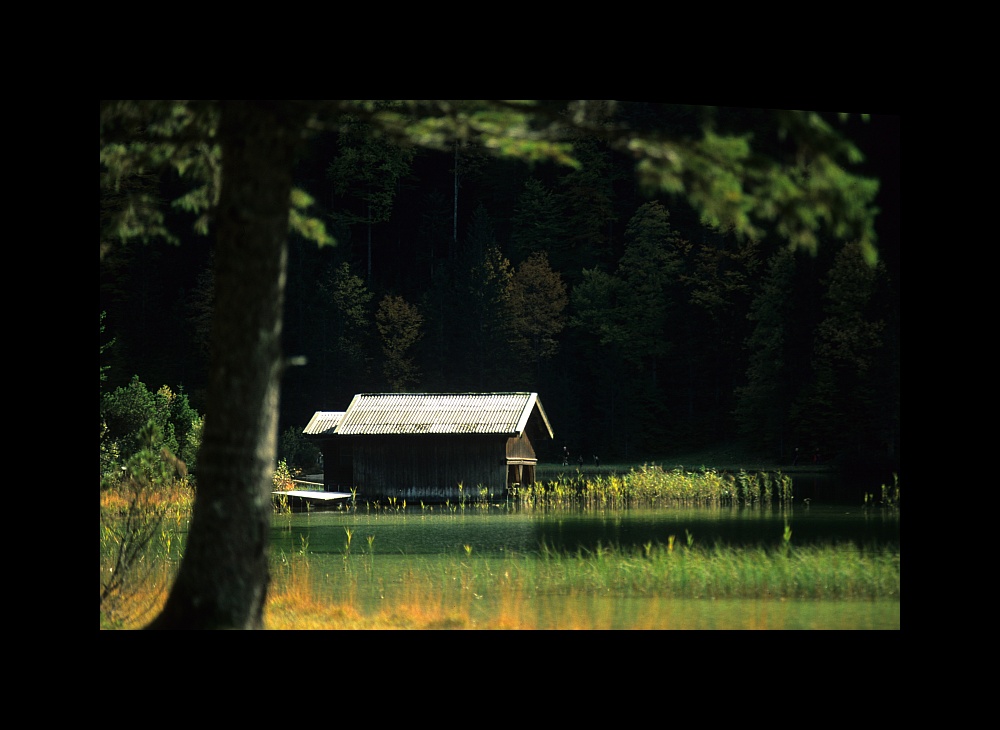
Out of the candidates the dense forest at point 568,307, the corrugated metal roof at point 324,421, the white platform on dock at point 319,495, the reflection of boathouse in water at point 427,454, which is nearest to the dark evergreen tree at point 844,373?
the dense forest at point 568,307

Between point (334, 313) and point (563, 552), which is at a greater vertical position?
point (334, 313)

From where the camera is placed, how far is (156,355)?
42.5 ft

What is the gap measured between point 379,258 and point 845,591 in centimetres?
671

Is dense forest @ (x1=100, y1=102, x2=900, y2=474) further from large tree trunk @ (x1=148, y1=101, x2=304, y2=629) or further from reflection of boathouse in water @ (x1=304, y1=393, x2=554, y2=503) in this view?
reflection of boathouse in water @ (x1=304, y1=393, x2=554, y2=503)

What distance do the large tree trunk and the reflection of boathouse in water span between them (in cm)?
1564

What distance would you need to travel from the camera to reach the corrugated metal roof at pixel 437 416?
72.1ft

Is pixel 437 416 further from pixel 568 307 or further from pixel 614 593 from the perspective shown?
pixel 614 593

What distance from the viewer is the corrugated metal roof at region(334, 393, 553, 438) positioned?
21984 mm

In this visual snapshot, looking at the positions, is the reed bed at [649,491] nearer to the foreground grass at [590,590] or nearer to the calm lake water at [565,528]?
the calm lake water at [565,528]

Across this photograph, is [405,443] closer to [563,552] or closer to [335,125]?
[563,552]

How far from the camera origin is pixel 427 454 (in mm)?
26625

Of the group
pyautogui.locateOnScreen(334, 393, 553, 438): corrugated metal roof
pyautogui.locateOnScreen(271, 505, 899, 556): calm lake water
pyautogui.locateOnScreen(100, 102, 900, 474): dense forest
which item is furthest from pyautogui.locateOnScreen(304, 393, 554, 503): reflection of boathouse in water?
pyautogui.locateOnScreen(100, 102, 900, 474): dense forest

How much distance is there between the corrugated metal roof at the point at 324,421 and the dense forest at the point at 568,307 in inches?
56.6

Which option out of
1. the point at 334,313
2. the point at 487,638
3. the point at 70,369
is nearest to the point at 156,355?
the point at 334,313
